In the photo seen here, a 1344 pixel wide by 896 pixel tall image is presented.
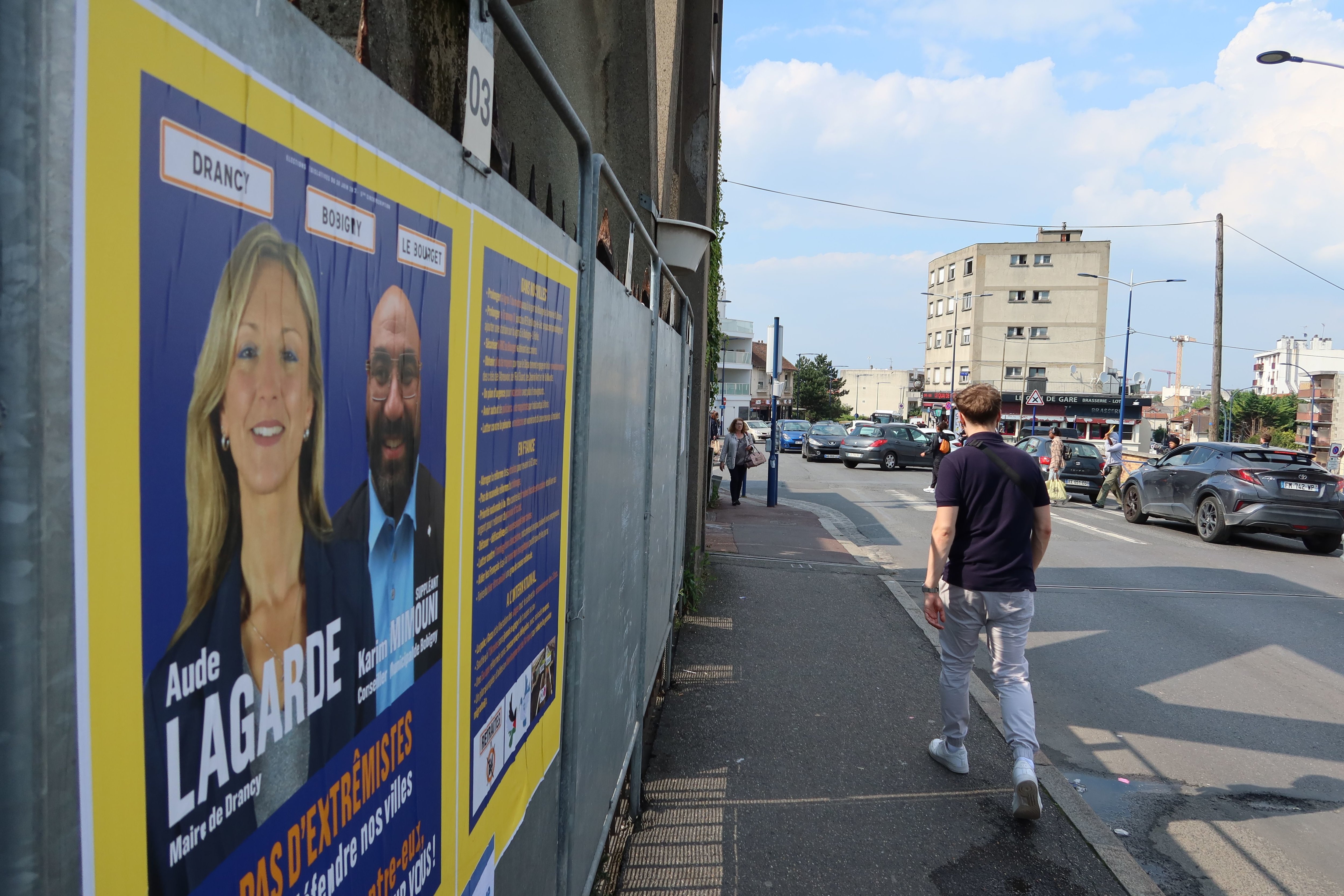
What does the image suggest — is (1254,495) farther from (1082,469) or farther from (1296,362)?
(1296,362)

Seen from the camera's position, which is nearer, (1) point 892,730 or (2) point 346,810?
(2) point 346,810

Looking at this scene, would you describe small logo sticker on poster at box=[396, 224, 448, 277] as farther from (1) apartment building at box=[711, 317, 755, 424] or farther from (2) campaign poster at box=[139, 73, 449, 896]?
(1) apartment building at box=[711, 317, 755, 424]

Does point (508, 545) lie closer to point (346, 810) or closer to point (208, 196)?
point (346, 810)

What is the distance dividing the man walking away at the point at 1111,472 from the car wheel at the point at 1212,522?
426 centimetres

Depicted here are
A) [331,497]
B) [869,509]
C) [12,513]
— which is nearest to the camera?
[12,513]

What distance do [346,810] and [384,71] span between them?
1.53 metres

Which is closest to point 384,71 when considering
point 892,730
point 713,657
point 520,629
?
point 520,629

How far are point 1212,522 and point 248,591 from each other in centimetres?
1614

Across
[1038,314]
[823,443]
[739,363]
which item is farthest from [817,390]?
[823,443]

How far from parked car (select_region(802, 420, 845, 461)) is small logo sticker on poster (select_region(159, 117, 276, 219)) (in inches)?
1343

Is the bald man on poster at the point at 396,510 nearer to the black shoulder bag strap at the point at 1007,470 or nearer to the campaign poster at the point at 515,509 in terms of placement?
the campaign poster at the point at 515,509

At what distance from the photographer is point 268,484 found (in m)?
0.94

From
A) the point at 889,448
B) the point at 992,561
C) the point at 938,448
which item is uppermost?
the point at 992,561

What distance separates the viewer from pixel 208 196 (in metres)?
0.81
